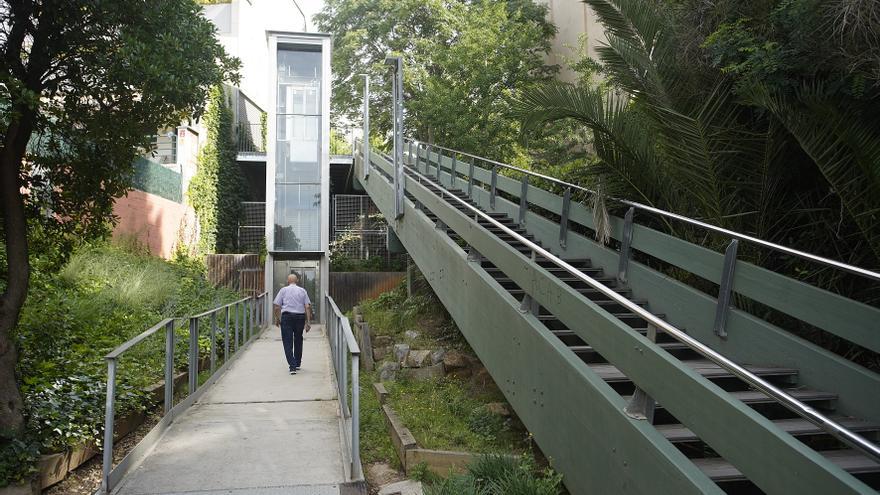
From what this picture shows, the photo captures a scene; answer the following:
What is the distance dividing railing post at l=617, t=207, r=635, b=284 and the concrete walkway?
Result: 304 centimetres

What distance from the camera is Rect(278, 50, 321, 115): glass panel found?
2239cm

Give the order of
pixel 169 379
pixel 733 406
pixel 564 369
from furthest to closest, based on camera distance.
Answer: pixel 169 379 < pixel 564 369 < pixel 733 406

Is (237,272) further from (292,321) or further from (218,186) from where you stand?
(292,321)

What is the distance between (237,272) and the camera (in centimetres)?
2134

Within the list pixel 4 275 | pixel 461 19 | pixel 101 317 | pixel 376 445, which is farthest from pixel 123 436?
pixel 461 19

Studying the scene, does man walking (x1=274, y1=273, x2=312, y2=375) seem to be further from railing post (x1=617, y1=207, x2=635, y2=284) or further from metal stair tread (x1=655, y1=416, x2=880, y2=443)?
metal stair tread (x1=655, y1=416, x2=880, y2=443)

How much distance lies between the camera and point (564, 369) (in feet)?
15.9

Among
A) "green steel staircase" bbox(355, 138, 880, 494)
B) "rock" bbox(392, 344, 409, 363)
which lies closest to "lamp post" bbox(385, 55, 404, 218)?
"rock" bbox(392, 344, 409, 363)

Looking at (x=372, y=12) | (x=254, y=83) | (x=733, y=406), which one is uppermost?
(x=372, y=12)

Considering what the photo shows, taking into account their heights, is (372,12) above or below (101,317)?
above

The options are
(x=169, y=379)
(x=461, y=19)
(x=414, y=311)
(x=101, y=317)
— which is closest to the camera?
(x=169, y=379)

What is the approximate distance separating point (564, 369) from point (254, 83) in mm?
27114

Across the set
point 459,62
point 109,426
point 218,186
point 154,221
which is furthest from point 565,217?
point 218,186

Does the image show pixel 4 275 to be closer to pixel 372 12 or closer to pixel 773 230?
pixel 773 230
